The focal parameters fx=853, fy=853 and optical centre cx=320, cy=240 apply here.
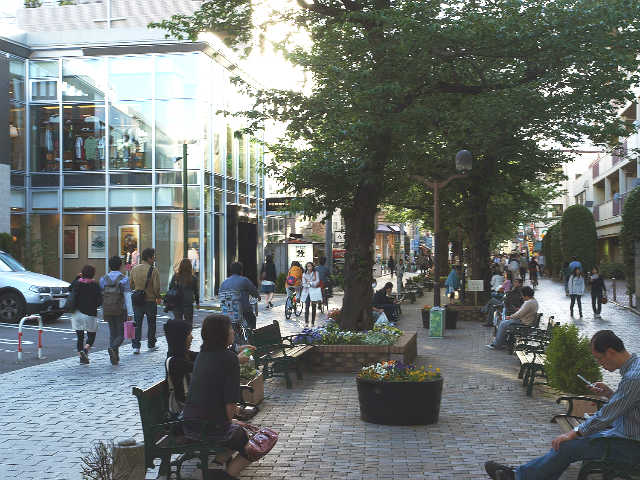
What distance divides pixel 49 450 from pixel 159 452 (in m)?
2.41

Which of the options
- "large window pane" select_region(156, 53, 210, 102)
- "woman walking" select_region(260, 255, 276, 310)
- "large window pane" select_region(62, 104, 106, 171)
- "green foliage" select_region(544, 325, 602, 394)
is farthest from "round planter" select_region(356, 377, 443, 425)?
"large window pane" select_region(62, 104, 106, 171)

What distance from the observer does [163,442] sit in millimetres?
6852

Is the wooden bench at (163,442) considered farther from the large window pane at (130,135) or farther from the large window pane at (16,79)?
the large window pane at (16,79)

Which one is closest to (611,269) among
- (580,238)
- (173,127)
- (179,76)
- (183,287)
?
(580,238)

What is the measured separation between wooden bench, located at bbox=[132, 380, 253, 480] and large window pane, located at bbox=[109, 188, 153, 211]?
26745mm

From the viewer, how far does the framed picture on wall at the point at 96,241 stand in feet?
110

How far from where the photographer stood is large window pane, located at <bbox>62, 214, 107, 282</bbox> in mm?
33500

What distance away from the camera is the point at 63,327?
2281cm

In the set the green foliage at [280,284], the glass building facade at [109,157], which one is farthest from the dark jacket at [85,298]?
the green foliage at [280,284]

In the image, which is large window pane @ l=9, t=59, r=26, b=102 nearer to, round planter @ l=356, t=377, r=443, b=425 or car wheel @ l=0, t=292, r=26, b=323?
car wheel @ l=0, t=292, r=26, b=323

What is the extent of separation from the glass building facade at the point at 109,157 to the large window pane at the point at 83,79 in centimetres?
4

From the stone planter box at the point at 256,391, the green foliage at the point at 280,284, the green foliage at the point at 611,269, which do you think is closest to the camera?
the stone planter box at the point at 256,391

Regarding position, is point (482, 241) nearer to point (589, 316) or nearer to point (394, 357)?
point (589, 316)

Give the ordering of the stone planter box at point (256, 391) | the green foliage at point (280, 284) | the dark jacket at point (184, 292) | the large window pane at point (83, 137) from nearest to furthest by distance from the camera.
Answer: the stone planter box at point (256, 391)
the dark jacket at point (184, 292)
the large window pane at point (83, 137)
the green foliage at point (280, 284)
